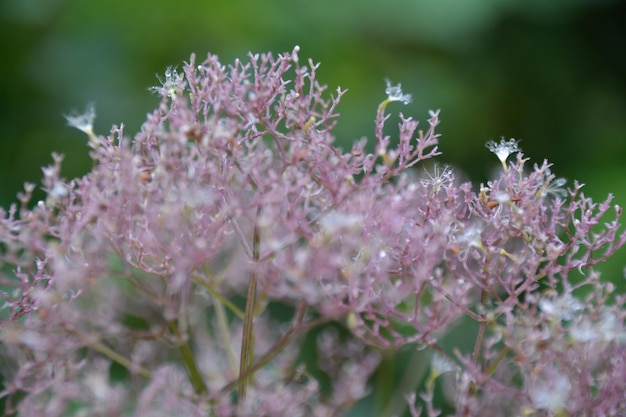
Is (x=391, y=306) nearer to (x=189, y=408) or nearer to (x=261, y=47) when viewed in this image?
(x=189, y=408)

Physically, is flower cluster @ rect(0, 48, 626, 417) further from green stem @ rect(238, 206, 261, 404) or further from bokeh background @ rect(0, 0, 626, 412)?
bokeh background @ rect(0, 0, 626, 412)

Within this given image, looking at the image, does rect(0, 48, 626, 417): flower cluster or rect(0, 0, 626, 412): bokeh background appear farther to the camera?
rect(0, 0, 626, 412): bokeh background

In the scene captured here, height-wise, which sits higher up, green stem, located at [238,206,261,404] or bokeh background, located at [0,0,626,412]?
bokeh background, located at [0,0,626,412]

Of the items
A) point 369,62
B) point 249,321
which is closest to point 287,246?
point 249,321

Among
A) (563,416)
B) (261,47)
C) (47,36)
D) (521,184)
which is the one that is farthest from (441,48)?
(563,416)

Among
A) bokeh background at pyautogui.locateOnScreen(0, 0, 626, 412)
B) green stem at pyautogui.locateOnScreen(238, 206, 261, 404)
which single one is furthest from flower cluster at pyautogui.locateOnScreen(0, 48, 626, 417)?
bokeh background at pyautogui.locateOnScreen(0, 0, 626, 412)

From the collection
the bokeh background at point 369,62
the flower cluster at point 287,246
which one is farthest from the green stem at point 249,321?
the bokeh background at point 369,62

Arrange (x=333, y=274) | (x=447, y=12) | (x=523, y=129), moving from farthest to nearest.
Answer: (x=523, y=129) < (x=447, y=12) < (x=333, y=274)

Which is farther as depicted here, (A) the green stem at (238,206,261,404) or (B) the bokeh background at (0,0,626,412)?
(B) the bokeh background at (0,0,626,412)
